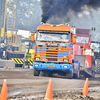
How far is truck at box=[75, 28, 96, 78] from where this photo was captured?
1786 centimetres

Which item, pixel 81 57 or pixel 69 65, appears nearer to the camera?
pixel 69 65

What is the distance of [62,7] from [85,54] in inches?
281

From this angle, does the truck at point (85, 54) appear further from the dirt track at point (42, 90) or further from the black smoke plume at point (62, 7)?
the dirt track at point (42, 90)

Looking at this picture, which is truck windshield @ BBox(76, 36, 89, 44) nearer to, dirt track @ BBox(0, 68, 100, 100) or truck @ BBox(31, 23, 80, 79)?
truck @ BBox(31, 23, 80, 79)

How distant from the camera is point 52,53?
14.4 meters

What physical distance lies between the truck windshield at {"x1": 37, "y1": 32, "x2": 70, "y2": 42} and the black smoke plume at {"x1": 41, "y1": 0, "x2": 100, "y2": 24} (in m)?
6.89

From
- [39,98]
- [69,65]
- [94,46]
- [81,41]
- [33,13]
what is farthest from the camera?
[33,13]

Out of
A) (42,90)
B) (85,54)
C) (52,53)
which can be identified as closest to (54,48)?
(52,53)

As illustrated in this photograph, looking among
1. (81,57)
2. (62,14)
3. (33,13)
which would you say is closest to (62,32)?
(81,57)

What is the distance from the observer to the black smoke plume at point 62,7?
21866 mm

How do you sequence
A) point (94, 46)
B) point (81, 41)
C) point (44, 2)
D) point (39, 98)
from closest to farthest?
point (39, 98)
point (81, 41)
point (44, 2)
point (94, 46)

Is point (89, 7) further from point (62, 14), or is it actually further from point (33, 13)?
point (33, 13)

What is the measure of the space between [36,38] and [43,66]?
165 centimetres

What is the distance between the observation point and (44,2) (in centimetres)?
2234
